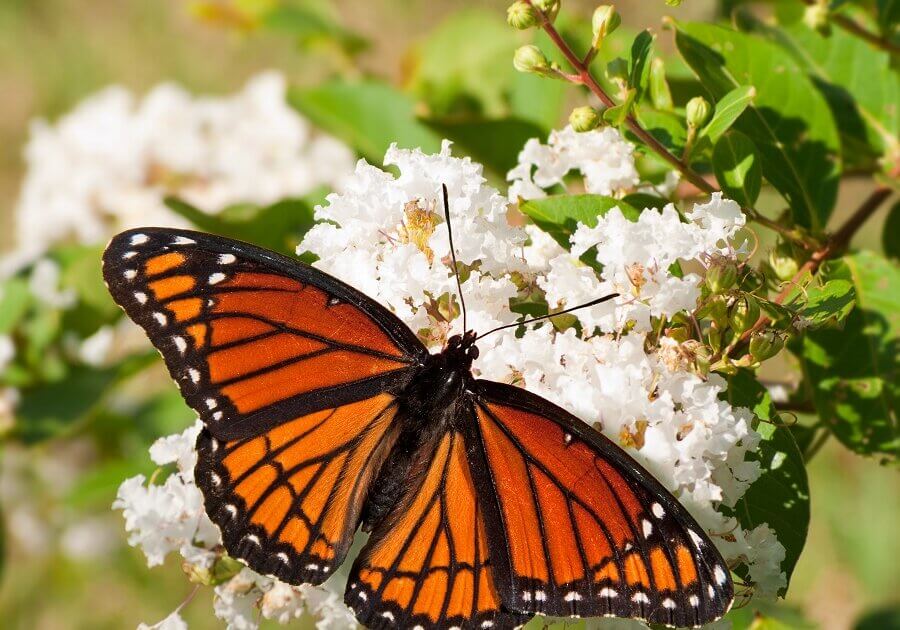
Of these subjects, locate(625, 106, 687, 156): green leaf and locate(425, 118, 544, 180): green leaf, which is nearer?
locate(625, 106, 687, 156): green leaf

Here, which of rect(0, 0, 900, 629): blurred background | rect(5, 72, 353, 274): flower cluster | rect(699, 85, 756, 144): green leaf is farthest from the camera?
rect(5, 72, 353, 274): flower cluster

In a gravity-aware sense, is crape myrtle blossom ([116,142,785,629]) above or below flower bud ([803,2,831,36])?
below

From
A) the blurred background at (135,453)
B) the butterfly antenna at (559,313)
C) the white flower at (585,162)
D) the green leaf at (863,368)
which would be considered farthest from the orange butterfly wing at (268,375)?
the blurred background at (135,453)

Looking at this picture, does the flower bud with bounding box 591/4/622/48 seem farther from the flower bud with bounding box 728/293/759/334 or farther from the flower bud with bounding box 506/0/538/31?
the flower bud with bounding box 728/293/759/334

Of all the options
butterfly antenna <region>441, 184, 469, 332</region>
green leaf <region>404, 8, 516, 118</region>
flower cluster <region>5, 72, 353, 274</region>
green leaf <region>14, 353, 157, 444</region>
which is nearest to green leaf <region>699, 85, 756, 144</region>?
butterfly antenna <region>441, 184, 469, 332</region>

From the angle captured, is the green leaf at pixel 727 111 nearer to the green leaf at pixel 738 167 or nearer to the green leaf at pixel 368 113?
the green leaf at pixel 738 167

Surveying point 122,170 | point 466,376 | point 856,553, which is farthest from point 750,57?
point 856,553
